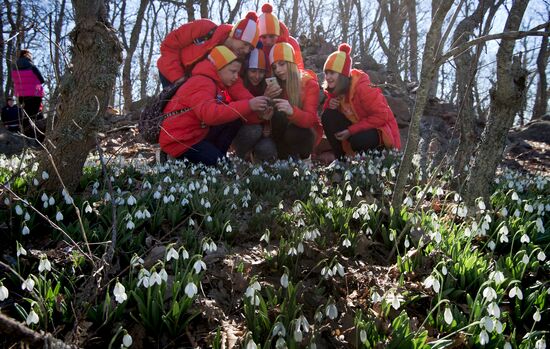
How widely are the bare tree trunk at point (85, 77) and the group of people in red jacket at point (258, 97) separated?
1718 mm

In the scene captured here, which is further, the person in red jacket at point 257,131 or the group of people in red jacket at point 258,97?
the person in red jacket at point 257,131

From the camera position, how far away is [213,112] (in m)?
5.01

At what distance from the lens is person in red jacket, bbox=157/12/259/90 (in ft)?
18.0

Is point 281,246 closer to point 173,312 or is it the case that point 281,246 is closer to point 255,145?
point 173,312

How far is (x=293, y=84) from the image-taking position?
5.56 m

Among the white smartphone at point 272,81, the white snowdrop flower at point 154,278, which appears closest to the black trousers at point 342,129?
the white smartphone at point 272,81

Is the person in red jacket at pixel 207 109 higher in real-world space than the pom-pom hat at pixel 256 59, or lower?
lower

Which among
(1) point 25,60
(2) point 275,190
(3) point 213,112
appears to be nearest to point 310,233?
(2) point 275,190

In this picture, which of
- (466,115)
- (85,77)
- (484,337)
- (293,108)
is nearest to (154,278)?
(484,337)

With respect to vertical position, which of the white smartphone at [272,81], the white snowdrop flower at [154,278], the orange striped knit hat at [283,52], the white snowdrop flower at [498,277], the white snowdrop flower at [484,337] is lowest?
the white snowdrop flower at [484,337]

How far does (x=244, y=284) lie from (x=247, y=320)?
429 millimetres

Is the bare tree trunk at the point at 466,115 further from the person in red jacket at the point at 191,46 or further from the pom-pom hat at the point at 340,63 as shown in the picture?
the person in red jacket at the point at 191,46

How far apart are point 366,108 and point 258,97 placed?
1.77 m

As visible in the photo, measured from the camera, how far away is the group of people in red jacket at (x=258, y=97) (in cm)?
513
